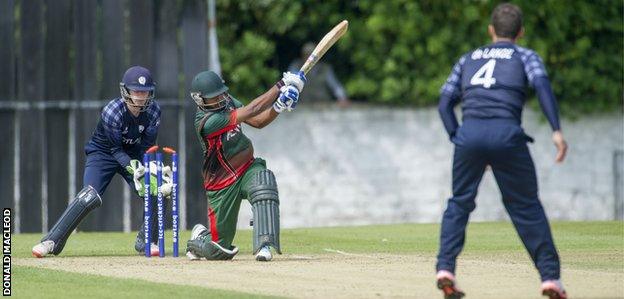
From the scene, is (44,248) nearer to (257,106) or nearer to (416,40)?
(257,106)

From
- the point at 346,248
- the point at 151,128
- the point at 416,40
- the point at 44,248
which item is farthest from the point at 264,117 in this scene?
the point at 416,40

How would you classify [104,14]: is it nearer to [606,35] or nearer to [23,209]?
[23,209]

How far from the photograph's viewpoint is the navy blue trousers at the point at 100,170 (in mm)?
14070

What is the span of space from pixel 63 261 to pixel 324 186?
10.0 m

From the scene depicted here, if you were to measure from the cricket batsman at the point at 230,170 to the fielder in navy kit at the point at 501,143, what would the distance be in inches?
110

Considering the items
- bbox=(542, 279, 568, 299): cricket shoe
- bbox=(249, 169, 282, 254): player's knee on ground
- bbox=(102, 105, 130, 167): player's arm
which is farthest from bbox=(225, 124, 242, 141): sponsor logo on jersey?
bbox=(542, 279, 568, 299): cricket shoe

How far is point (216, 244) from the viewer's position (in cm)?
1306

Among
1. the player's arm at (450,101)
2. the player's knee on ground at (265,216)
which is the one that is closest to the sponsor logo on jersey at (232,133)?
the player's knee on ground at (265,216)

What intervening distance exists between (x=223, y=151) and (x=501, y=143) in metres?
3.77

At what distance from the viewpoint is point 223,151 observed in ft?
42.5

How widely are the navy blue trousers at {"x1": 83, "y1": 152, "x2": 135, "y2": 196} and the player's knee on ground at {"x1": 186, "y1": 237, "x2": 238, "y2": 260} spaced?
4.43 ft

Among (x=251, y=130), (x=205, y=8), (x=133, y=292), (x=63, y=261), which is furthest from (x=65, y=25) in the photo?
(x=133, y=292)

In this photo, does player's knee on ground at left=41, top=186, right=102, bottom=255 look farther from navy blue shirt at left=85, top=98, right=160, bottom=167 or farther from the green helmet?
the green helmet

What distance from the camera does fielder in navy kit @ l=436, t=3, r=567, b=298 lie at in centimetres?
975
